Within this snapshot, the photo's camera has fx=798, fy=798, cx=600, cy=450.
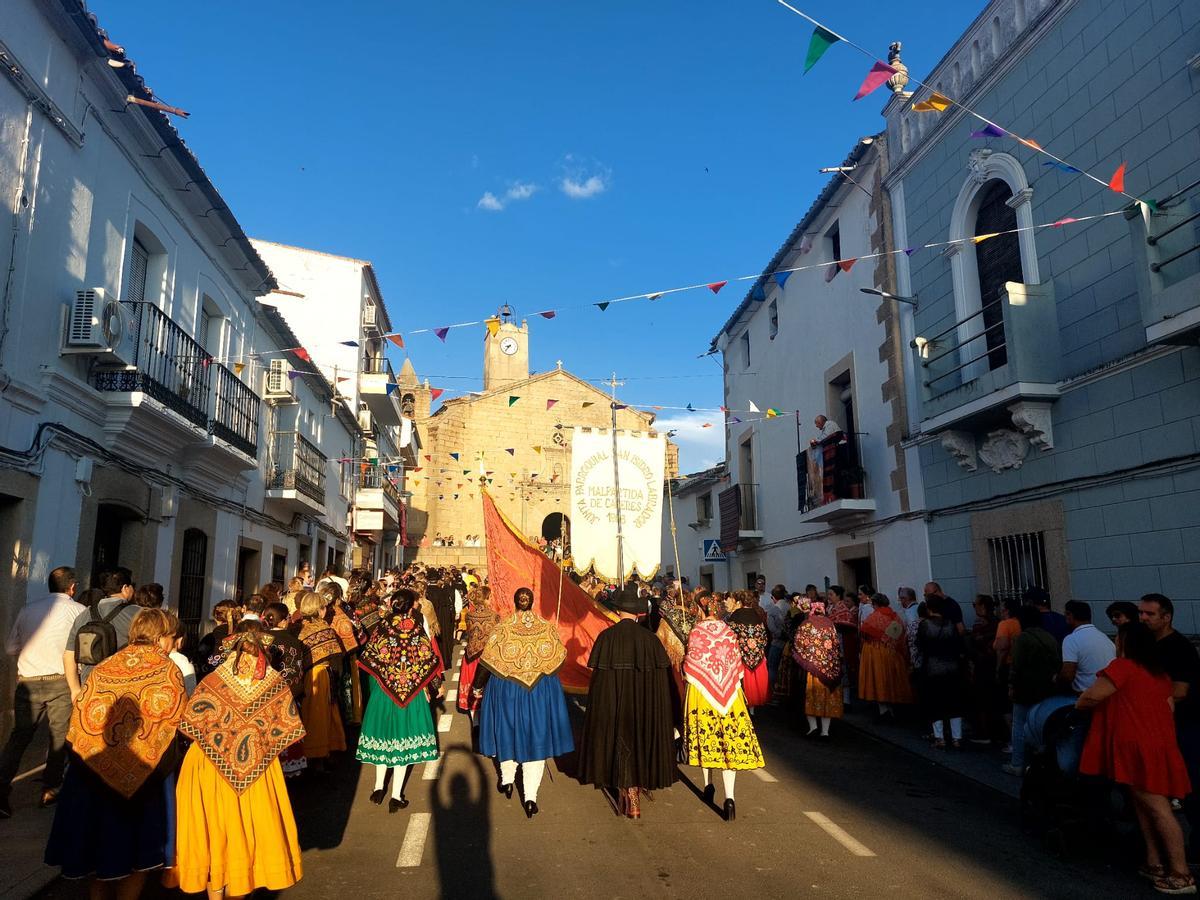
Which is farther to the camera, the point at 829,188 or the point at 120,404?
the point at 829,188

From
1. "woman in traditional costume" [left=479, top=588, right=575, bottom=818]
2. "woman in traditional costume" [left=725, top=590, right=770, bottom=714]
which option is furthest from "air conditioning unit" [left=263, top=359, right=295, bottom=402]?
"woman in traditional costume" [left=479, top=588, right=575, bottom=818]

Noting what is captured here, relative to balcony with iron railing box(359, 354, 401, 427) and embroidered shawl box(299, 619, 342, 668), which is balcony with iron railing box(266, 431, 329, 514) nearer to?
balcony with iron railing box(359, 354, 401, 427)

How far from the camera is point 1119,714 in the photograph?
4.47 meters

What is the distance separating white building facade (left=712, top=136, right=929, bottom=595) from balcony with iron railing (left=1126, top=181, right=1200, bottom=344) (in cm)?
353

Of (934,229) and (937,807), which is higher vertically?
(934,229)

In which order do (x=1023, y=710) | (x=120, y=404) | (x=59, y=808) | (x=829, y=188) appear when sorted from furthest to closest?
(x=829, y=188) < (x=120, y=404) < (x=1023, y=710) < (x=59, y=808)

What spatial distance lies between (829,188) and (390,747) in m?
12.5

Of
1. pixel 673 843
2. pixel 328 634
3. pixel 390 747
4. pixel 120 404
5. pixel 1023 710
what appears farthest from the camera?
pixel 120 404

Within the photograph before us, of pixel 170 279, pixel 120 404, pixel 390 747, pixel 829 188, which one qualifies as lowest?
pixel 390 747

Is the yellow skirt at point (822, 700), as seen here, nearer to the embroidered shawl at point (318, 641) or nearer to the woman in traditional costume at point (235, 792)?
the embroidered shawl at point (318, 641)

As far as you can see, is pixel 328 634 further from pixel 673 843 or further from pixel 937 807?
pixel 937 807

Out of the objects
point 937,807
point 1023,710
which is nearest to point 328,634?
point 937,807

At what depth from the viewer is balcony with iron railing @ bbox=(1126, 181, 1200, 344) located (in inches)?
263

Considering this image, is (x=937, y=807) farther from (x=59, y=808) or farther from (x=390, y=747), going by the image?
(x=59, y=808)
